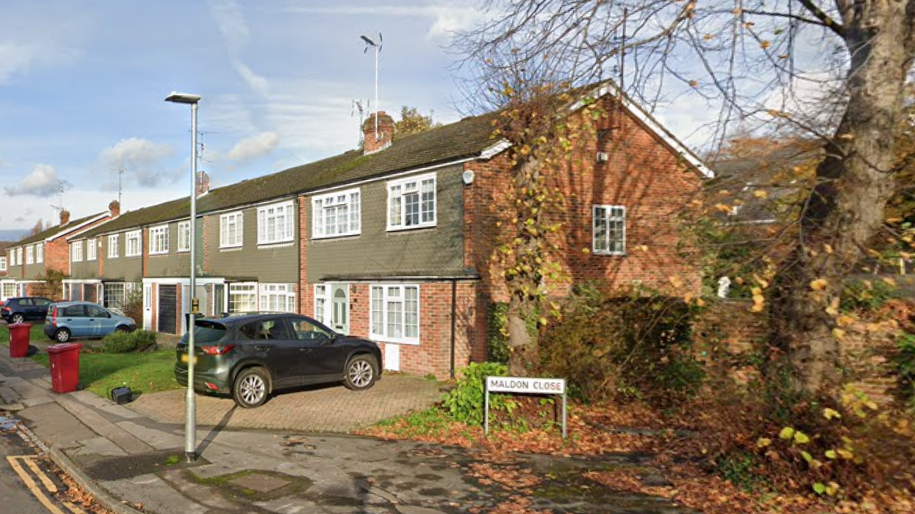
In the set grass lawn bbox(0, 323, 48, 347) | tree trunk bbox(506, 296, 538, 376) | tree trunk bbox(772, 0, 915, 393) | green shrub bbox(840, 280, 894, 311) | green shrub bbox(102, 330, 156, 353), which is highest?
tree trunk bbox(772, 0, 915, 393)

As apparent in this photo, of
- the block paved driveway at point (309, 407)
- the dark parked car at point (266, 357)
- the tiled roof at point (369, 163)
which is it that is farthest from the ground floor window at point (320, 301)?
the dark parked car at point (266, 357)

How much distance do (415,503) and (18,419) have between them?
8984 millimetres

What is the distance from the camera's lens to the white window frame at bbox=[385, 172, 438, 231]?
16312 mm

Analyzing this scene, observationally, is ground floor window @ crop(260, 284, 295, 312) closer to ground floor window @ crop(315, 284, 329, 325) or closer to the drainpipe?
ground floor window @ crop(315, 284, 329, 325)

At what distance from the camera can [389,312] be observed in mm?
17016

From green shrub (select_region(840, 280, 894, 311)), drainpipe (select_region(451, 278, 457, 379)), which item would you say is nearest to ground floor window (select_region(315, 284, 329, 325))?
drainpipe (select_region(451, 278, 457, 379))

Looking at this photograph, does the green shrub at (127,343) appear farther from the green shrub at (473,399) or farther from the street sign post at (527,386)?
Answer: the street sign post at (527,386)

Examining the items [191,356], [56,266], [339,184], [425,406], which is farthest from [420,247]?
[56,266]

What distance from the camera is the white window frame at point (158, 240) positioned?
31500 mm

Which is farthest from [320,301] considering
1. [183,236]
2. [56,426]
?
[183,236]

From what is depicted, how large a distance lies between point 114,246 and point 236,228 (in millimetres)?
16460

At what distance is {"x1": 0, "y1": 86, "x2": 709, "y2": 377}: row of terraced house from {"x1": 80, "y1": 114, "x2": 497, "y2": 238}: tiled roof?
3.6 inches

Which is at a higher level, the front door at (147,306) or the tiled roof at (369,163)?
the tiled roof at (369,163)

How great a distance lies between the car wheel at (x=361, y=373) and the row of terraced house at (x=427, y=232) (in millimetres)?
1868
